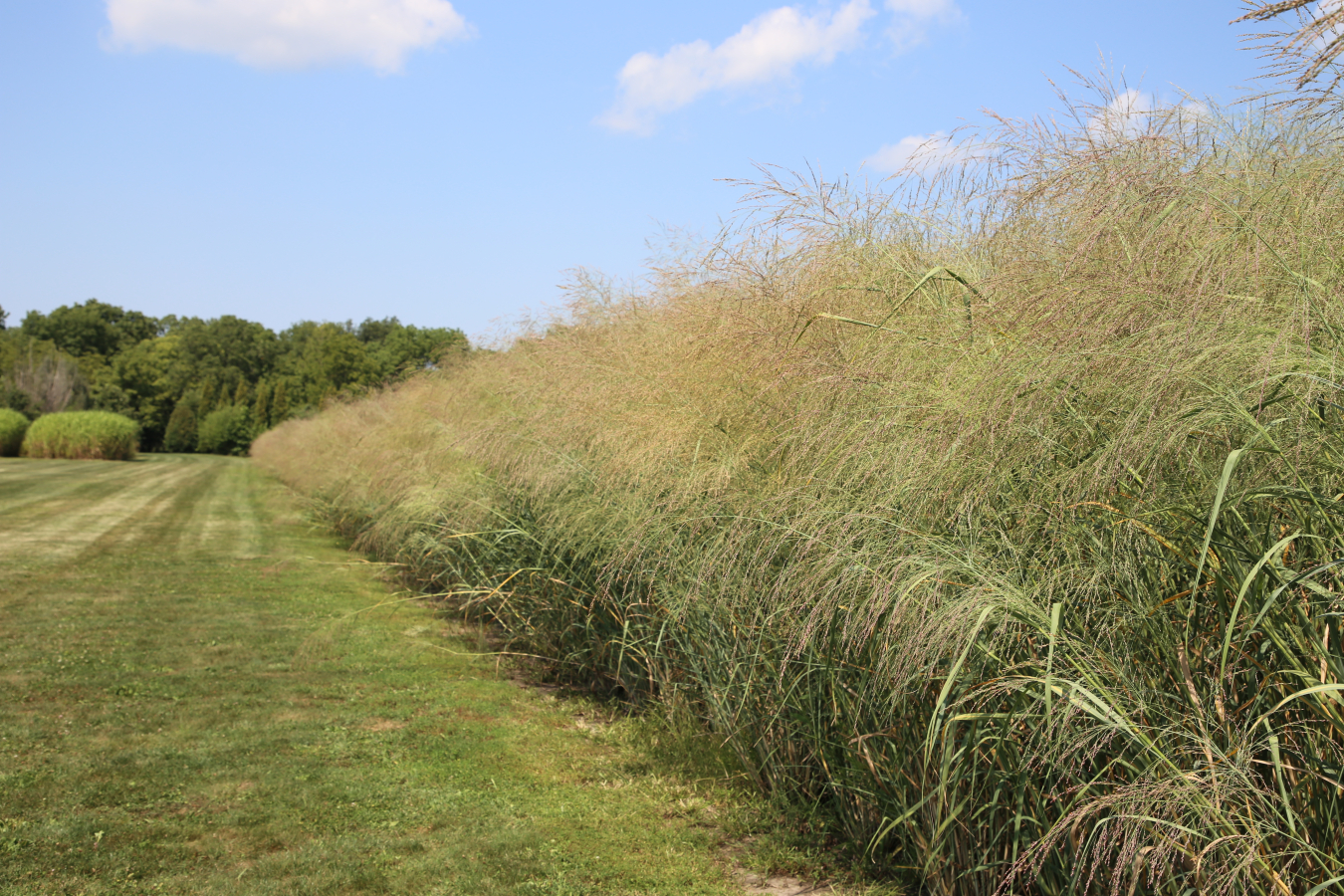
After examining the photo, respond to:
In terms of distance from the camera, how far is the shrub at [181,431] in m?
59.7

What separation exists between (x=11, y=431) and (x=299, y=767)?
38.8 metres

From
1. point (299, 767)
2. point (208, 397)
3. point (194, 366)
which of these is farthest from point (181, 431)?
point (299, 767)

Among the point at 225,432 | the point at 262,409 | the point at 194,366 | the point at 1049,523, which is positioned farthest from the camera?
the point at 194,366

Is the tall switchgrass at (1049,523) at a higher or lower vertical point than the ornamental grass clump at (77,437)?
higher

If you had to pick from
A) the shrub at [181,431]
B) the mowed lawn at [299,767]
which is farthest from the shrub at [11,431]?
the mowed lawn at [299,767]

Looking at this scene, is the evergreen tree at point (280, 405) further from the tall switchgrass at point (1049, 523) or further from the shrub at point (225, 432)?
the tall switchgrass at point (1049, 523)

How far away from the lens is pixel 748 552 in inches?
138

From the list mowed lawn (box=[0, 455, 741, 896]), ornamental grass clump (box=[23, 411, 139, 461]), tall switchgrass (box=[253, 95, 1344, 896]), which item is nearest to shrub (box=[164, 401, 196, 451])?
ornamental grass clump (box=[23, 411, 139, 461])

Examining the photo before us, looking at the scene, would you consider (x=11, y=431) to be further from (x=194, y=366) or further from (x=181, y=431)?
(x=194, y=366)

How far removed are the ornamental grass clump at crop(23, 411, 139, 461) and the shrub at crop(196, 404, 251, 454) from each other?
20.9 meters

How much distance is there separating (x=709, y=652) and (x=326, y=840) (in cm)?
187

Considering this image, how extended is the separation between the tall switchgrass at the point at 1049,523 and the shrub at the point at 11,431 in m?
39.8

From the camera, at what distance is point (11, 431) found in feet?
116

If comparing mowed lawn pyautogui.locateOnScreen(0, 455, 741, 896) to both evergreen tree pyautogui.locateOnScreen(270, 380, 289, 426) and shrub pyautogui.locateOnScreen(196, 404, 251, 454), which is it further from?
shrub pyautogui.locateOnScreen(196, 404, 251, 454)
